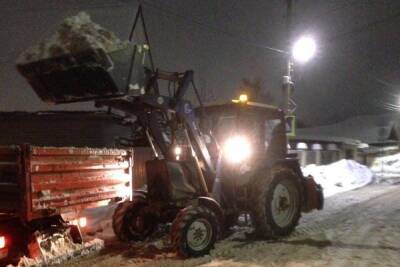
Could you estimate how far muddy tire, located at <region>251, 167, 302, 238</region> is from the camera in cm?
A: 798

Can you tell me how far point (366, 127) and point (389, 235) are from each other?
153ft

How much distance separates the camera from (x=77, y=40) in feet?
19.0

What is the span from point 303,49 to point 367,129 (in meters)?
37.2

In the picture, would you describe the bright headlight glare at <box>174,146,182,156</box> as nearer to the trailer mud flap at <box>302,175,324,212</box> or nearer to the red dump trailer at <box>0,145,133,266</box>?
the red dump trailer at <box>0,145,133,266</box>

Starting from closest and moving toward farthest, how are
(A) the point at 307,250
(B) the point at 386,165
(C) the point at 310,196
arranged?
(A) the point at 307,250 < (C) the point at 310,196 < (B) the point at 386,165

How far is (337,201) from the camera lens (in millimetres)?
13352

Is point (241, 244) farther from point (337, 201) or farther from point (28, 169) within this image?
point (337, 201)

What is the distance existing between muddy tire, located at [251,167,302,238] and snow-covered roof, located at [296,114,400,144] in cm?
3843

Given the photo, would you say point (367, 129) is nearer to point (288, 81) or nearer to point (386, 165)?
point (386, 165)

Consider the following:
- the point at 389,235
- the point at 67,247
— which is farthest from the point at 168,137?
the point at 389,235

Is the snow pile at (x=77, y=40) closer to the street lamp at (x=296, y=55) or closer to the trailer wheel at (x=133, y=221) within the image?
the trailer wheel at (x=133, y=221)

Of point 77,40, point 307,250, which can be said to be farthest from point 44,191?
point 307,250

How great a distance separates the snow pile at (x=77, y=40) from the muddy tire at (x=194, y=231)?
267 centimetres

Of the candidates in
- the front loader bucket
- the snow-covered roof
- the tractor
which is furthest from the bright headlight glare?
the snow-covered roof
